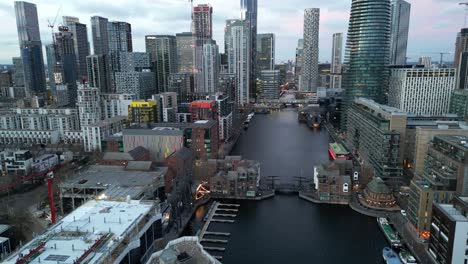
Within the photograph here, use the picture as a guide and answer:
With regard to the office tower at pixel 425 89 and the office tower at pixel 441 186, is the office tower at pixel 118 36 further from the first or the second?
the office tower at pixel 441 186

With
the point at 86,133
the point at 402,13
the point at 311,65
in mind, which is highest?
the point at 402,13

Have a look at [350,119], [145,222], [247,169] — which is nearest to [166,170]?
[247,169]

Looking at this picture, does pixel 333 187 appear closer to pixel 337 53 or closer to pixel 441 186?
pixel 441 186

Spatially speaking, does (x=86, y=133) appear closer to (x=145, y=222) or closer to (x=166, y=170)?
(x=166, y=170)

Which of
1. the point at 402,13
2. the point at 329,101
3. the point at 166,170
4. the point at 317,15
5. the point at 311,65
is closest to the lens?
the point at 166,170

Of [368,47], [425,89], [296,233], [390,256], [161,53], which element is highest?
[161,53]

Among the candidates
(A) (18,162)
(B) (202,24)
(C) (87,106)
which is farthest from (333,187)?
(B) (202,24)

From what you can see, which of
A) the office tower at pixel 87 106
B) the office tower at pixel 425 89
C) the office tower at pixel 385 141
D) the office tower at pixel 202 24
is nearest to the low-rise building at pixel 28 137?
the office tower at pixel 87 106
